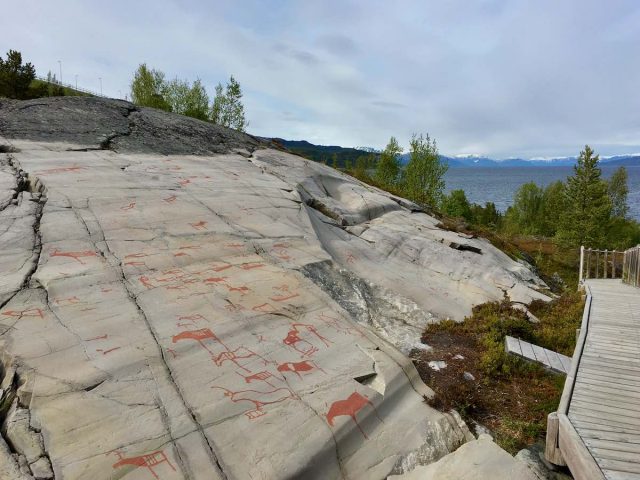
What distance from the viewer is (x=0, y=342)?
7.28m

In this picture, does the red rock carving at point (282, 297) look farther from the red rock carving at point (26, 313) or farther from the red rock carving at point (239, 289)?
the red rock carving at point (26, 313)

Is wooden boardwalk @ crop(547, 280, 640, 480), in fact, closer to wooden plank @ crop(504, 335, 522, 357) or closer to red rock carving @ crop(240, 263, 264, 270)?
wooden plank @ crop(504, 335, 522, 357)

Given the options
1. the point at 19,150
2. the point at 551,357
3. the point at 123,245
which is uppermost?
the point at 19,150

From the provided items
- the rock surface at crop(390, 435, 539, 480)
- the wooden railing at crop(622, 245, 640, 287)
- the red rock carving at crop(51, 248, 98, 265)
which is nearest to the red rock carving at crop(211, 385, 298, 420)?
the rock surface at crop(390, 435, 539, 480)

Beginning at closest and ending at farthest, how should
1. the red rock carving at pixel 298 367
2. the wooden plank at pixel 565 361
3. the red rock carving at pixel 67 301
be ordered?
the red rock carving at pixel 298 367 → the red rock carving at pixel 67 301 → the wooden plank at pixel 565 361

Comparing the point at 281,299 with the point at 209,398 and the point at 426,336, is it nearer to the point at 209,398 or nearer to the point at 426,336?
the point at 209,398

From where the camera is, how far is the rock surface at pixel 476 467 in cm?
616

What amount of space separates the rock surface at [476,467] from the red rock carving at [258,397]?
2.25 meters

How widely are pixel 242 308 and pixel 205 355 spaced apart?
1.94 m

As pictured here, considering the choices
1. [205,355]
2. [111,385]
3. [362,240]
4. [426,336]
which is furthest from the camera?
[362,240]

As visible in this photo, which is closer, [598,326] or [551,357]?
[551,357]

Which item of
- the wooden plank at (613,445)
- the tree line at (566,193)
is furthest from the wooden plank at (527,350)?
the tree line at (566,193)

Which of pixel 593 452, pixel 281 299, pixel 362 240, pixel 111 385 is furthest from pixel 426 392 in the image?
pixel 362 240

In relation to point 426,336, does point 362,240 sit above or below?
above
